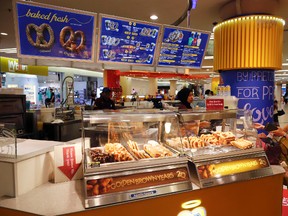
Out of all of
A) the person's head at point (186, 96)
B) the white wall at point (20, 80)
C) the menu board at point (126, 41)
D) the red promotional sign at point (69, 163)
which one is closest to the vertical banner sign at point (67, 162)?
the red promotional sign at point (69, 163)

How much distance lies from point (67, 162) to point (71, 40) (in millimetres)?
1757

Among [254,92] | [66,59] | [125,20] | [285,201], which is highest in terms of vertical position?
[125,20]

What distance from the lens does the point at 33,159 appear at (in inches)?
70.6

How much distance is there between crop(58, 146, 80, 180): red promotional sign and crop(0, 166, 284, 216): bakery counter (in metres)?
0.08

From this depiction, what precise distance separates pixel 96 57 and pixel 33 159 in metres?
1.86

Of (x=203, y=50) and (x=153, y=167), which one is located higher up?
(x=203, y=50)

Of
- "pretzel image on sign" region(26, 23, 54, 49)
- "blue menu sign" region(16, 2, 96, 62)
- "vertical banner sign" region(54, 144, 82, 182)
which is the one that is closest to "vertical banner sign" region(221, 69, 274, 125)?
"blue menu sign" region(16, 2, 96, 62)

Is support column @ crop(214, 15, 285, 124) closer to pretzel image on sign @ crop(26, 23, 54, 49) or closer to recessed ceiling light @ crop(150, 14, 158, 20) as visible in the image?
recessed ceiling light @ crop(150, 14, 158, 20)

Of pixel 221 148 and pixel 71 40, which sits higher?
pixel 71 40

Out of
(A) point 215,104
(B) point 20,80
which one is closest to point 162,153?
(A) point 215,104

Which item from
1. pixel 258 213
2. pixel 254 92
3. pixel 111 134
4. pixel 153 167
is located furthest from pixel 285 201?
pixel 254 92

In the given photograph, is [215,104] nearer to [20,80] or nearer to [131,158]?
[131,158]

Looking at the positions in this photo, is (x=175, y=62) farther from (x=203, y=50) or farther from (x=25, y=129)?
(x=25, y=129)

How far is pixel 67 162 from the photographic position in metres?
1.92
